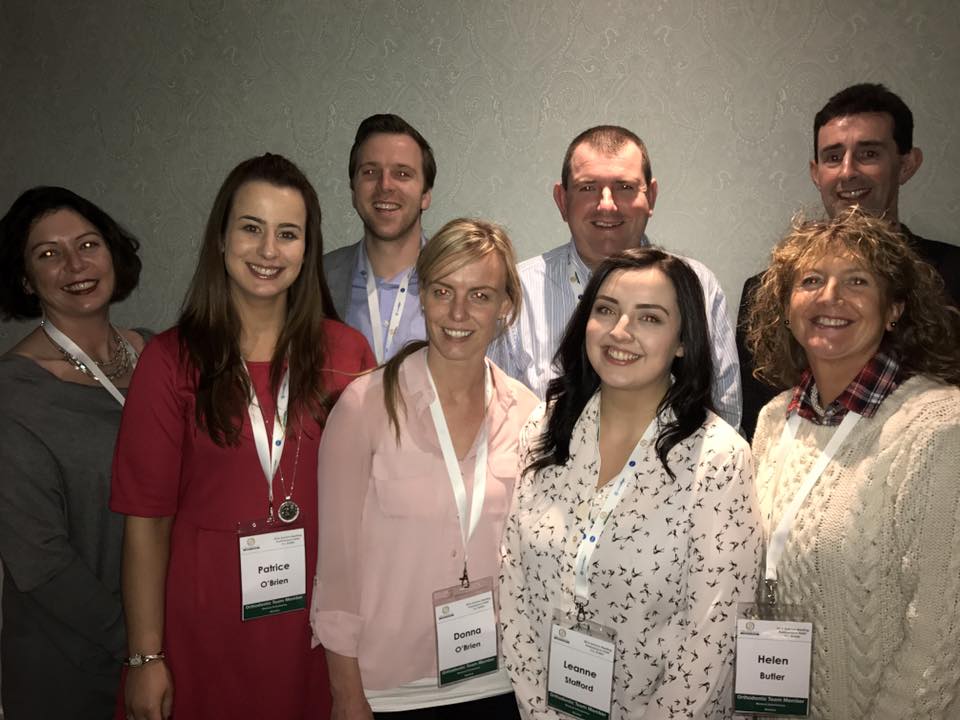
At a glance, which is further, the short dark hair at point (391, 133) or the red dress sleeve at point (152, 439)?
the short dark hair at point (391, 133)

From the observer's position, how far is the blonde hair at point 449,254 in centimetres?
202

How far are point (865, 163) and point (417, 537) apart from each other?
215cm

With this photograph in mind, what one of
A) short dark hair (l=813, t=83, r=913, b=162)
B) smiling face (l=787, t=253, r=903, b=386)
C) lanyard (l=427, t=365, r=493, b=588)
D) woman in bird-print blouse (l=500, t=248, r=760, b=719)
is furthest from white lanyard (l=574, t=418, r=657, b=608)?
short dark hair (l=813, t=83, r=913, b=162)

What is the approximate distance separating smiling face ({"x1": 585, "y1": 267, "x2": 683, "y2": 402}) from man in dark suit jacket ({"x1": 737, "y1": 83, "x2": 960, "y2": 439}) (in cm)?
103

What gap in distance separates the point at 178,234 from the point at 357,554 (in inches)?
98.5

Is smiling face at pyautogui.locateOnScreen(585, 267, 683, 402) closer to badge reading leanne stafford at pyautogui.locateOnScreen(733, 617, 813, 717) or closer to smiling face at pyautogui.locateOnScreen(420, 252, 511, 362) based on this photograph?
smiling face at pyautogui.locateOnScreen(420, 252, 511, 362)

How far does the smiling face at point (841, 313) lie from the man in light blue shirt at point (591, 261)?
0.84m

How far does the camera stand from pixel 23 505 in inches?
90.4

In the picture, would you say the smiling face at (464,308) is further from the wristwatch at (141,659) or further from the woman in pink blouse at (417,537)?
the wristwatch at (141,659)

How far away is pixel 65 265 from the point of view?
252cm

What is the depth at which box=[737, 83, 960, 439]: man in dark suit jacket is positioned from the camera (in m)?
2.80

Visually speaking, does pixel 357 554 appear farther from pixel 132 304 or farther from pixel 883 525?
pixel 132 304

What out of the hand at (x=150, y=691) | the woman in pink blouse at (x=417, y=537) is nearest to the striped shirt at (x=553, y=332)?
the woman in pink blouse at (x=417, y=537)

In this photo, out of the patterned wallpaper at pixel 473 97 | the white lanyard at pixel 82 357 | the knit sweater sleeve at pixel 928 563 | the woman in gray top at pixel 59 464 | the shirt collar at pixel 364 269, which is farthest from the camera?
the patterned wallpaper at pixel 473 97
